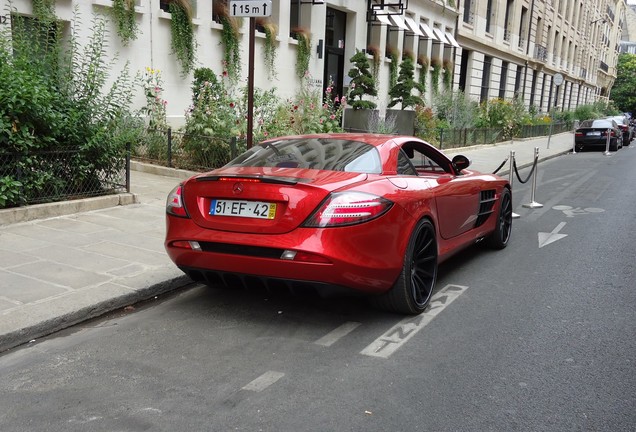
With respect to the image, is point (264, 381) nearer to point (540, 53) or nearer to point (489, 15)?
point (489, 15)

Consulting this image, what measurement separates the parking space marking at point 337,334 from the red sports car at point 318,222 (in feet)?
0.97

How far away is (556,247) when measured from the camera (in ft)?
25.4

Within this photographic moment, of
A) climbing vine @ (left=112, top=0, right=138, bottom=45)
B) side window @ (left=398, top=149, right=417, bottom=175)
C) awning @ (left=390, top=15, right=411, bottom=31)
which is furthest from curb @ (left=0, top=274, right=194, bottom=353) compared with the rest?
awning @ (left=390, top=15, right=411, bottom=31)

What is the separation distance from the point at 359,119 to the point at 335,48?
12.4ft

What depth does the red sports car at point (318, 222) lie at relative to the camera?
4.25 m

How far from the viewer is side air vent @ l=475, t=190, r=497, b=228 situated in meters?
6.65

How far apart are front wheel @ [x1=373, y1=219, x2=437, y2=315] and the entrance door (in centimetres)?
1721

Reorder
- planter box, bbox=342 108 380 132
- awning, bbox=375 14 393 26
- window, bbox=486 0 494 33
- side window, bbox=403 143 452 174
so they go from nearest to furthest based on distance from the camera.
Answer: side window, bbox=403 143 452 174 < planter box, bbox=342 108 380 132 < awning, bbox=375 14 393 26 < window, bbox=486 0 494 33

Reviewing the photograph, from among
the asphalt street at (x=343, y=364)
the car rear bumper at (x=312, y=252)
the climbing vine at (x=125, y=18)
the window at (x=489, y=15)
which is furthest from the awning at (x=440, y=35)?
the car rear bumper at (x=312, y=252)

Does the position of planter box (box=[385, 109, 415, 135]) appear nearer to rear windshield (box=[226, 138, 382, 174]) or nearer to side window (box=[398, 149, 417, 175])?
side window (box=[398, 149, 417, 175])

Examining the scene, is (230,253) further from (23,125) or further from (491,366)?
(23,125)

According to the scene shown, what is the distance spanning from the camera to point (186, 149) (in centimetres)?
1186

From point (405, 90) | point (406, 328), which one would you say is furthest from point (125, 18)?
point (405, 90)

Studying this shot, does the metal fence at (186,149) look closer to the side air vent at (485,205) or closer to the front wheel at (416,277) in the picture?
the side air vent at (485,205)
